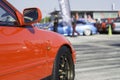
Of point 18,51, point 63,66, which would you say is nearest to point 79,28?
point 63,66

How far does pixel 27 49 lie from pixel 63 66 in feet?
4.61

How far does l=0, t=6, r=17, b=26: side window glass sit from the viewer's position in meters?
4.66

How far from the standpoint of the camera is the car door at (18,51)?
4.23m

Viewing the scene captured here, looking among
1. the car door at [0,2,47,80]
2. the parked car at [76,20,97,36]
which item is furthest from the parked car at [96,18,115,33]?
the car door at [0,2,47,80]

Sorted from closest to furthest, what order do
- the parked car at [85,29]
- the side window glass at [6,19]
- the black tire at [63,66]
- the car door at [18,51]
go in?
the car door at [18,51] → the side window glass at [6,19] → the black tire at [63,66] → the parked car at [85,29]

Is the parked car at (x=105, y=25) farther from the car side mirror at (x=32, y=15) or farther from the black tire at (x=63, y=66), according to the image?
the car side mirror at (x=32, y=15)

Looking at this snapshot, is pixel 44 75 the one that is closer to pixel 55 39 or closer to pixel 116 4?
pixel 55 39

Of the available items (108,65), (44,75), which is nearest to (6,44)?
(44,75)

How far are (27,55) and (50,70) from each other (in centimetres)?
85

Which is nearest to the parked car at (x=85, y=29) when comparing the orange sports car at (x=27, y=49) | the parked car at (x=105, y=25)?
the parked car at (x=105, y=25)

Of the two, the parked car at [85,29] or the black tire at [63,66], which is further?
the parked car at [85,29]

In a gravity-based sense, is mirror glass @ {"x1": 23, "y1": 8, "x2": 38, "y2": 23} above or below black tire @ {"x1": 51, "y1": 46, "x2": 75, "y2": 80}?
above

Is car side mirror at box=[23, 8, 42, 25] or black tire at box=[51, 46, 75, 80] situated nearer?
car side mirror at box=[23, 8, 42, 25]

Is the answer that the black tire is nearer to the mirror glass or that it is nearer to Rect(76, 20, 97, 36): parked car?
the mirror glass
